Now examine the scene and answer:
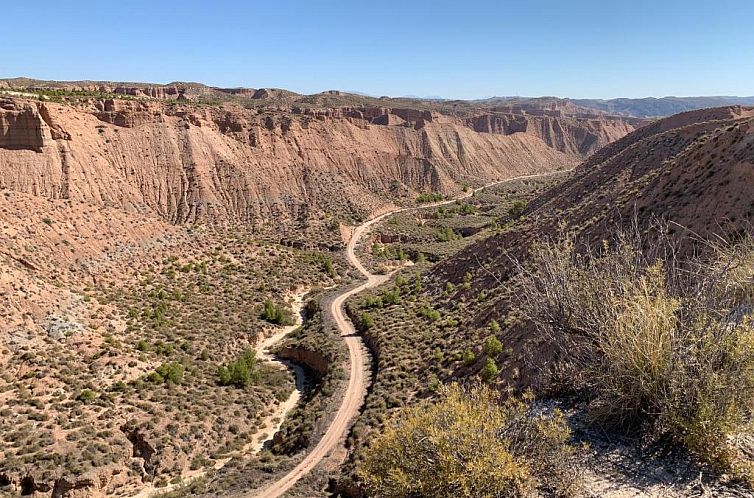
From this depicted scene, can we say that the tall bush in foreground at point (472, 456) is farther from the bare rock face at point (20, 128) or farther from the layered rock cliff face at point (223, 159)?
the bare rock face at point (20, 128)

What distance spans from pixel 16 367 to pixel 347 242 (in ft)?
144

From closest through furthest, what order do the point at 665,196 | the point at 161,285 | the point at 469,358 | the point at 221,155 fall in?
the point at 469,358 < the point at 665,196 < the point at 161,285 < the point at 221,155

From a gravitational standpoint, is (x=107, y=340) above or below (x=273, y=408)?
above

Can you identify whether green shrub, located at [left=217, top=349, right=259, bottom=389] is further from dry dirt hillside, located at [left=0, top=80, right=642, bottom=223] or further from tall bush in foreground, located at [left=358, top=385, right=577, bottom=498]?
dry dirt hillside, located at [left=0, top=80, right=642, bottom=223]

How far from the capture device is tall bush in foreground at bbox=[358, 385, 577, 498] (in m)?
9.19

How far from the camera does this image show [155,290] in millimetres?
37594

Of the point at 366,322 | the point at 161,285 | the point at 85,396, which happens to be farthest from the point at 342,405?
the point at 161,285

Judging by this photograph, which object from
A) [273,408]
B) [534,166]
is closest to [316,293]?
[273,408]

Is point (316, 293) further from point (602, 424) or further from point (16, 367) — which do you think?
point (602, 424)

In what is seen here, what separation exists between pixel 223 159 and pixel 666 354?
6512cm

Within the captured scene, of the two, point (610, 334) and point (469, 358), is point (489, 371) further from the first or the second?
point (610, 334)

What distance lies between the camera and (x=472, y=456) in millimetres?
9406

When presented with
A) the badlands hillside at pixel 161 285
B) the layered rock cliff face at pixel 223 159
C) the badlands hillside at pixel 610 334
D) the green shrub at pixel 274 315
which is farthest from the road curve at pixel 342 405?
the layered rock cliff face at pixel 223 159

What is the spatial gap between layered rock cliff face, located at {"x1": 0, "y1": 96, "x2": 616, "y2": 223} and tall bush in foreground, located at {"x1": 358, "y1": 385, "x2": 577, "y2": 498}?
4543 centimetres
